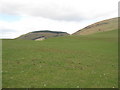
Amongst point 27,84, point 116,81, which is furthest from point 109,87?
point 27,84

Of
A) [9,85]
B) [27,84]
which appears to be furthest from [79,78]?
[9,85]

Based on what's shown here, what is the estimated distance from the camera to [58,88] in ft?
41.4

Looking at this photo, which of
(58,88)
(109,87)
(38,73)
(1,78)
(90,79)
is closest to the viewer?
(58,88)

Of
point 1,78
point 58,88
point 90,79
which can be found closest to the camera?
point 58,88

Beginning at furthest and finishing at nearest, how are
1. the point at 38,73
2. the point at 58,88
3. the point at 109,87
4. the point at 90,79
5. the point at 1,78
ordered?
the point at 38,73, the point at 90,79, the point at 1,78, the point at 109,87, the point at 58,88

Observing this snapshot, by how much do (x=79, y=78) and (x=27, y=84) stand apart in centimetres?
563

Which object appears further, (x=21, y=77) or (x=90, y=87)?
(x=21, y=77)

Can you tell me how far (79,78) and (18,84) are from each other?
6.37 meters

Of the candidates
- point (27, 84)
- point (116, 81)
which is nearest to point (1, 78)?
point (27, 84)

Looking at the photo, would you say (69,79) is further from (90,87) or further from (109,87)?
(109,87)

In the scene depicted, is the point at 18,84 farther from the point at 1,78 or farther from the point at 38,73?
the point at 38,73

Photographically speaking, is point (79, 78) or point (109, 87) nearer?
point (109, 87)

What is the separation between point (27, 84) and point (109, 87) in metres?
7.50

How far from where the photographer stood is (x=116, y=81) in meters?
15.4
